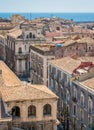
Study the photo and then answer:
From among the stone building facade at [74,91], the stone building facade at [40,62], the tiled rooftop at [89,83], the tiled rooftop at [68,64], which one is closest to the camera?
the tiled rooftop at [89,83]

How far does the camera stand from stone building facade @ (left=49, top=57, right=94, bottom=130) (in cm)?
5253

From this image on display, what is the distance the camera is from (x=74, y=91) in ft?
188

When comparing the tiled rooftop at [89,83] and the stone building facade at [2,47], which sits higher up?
the tiled rooftop at [89,83]

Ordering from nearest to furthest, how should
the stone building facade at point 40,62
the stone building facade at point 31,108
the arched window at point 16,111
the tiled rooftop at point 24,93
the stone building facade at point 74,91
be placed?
1. the stone building facade at point 31,108
2. the arched window at point 16,111
3. the tiled rooftop at point 24,93
4. the stone building facade at point 74,91
5. the stone building facade at point 40,62

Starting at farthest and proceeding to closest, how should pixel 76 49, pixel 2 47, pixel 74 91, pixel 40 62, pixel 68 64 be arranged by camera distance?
pixel 2 47 → pixel 76 49 → pixel 40 62 → pixel 68 64 → pixel 74 91

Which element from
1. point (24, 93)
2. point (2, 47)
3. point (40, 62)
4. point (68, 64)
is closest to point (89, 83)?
point (68, 64)

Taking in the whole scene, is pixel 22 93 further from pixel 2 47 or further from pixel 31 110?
pixel 2 47

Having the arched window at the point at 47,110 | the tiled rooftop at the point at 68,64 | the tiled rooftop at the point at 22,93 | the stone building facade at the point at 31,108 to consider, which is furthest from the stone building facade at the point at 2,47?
the arched window at the point at 47,110

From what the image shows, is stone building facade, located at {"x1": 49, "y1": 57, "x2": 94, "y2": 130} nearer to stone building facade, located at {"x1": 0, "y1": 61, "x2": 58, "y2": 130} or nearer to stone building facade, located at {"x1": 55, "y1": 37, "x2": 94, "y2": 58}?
stone building facade, located at {"x1": 0, "y1": 61, "x2": 58, "y2": 130}

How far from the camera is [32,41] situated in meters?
97.0

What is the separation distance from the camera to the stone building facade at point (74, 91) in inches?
2068

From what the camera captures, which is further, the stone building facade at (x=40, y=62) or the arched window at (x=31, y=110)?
the stone building facade at (x=40, y=62)

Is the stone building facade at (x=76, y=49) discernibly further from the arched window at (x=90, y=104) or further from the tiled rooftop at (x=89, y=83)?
the arched window at (x=90, y=104)

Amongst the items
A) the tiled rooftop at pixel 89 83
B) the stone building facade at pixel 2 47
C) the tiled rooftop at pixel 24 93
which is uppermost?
the tiled rooftop at pixel 24 93
